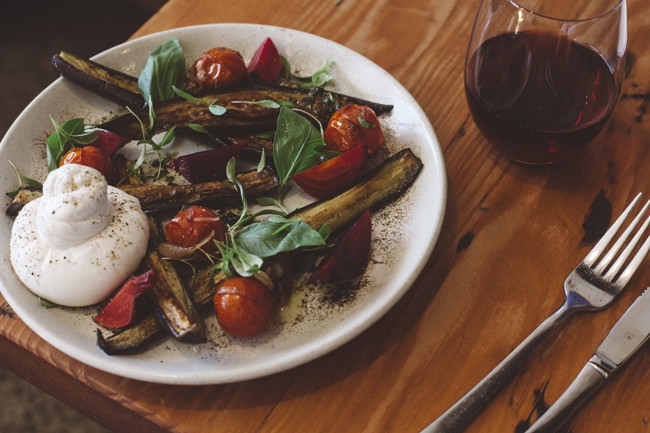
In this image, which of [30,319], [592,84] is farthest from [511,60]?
[30,319]

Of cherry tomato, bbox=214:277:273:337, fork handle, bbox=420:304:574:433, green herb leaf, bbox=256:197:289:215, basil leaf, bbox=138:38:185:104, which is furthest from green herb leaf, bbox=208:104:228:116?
fork handle, bbox=420:304:574:433

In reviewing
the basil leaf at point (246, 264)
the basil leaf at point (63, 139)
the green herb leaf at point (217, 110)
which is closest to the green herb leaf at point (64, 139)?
the basil leaf at point (63, 139)

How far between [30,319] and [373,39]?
1019 millimetres

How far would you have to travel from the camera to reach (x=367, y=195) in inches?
45.3

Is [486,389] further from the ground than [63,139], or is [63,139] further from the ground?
[63,139]

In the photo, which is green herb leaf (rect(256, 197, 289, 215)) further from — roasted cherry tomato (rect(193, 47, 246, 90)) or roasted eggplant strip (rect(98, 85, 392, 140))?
roasted cherry tomato (rect(193, 47, 246, 90))

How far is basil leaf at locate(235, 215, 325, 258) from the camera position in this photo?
3.20 ft

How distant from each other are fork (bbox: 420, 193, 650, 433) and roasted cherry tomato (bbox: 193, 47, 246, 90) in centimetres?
78

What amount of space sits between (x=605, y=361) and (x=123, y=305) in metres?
0.73

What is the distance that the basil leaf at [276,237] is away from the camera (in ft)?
3.20

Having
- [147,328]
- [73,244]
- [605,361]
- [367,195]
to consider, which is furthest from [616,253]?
[73,244]

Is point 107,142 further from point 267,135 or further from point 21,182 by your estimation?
point 267,135

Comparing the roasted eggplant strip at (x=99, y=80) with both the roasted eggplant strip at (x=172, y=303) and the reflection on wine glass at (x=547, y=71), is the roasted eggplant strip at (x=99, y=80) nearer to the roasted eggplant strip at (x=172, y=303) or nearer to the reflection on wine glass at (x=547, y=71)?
the roasted eggplant strip at (x=172, y=303)

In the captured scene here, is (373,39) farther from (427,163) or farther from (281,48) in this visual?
(427,163)
